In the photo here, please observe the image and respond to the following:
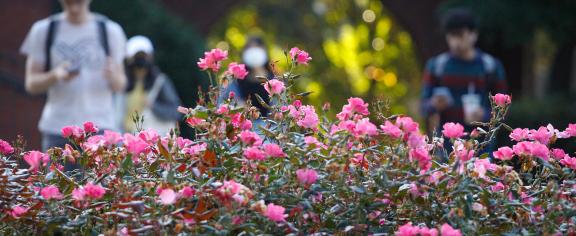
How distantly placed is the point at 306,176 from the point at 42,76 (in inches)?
111

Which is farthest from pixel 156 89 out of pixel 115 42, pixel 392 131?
pixel 392 131

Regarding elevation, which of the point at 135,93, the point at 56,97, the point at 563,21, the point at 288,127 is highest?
the point at 563,21

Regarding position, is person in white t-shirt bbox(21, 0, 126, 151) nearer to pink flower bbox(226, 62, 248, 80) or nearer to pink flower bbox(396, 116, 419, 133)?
pink flower bbox(226, 62, 248, 80)

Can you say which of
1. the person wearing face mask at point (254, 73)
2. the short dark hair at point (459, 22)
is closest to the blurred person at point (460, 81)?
the short dark hair at point (459, 22)

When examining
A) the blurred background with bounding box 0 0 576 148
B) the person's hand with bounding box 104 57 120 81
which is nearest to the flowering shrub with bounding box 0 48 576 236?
the blurred background with bounding box 0 0 576 148

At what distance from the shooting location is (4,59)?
38.5 ft

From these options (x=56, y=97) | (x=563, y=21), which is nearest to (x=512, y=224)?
(x=56, y=97)

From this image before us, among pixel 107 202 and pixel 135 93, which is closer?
pixel 107 202

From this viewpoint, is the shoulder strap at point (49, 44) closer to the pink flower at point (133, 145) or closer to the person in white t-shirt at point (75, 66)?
the person in white t-shirt at point (75, 66)

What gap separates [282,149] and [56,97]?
2654 millimetres

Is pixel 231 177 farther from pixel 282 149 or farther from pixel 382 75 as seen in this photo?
pixel 382 75

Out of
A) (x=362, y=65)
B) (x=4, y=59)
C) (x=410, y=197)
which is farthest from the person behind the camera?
(x=362, y=65)

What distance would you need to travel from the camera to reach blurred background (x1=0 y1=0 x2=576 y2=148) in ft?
32.6

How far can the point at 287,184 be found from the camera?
8.67 feet
